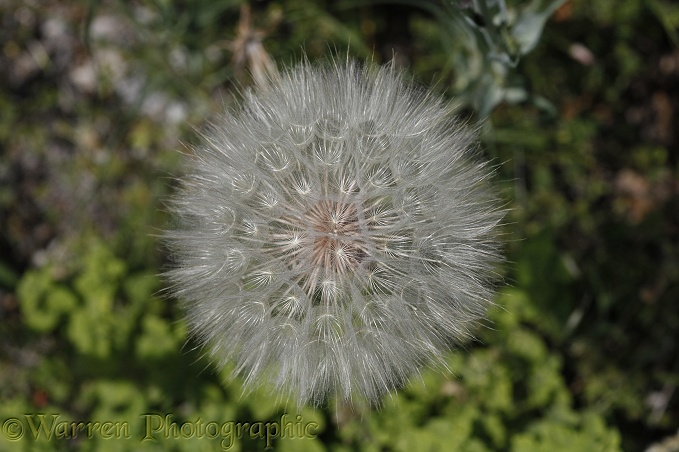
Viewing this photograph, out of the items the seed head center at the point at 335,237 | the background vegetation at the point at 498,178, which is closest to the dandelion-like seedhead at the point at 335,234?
the seed head center at the point at 335,237

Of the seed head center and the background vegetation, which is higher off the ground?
the seed head center

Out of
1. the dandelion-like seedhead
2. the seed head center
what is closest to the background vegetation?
the dandelion-like seedhead

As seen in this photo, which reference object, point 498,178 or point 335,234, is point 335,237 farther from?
point 498,178

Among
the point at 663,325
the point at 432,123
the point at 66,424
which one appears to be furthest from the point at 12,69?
the point at 663,325

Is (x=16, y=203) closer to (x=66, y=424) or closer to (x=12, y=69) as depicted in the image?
(x=12, y=69)

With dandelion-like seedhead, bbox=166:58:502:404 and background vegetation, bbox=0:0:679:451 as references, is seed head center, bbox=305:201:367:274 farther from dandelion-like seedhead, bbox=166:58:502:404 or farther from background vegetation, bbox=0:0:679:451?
background vegetation, bbox=0:0:679:451

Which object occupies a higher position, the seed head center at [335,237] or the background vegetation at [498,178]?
the seed head center at [335,237]

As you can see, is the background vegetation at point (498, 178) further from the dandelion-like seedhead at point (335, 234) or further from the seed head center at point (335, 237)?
the seed head center at point (335, 237)
